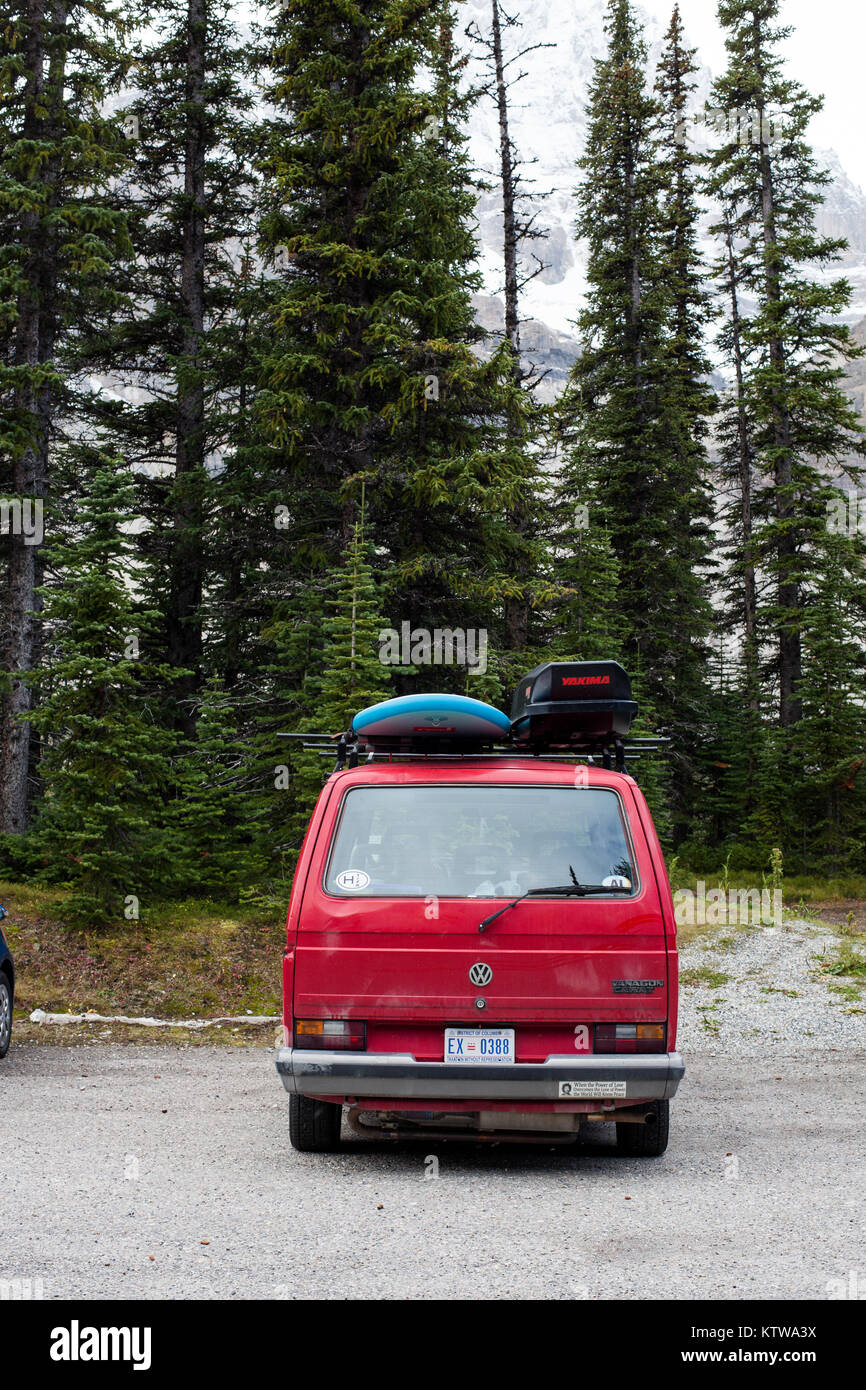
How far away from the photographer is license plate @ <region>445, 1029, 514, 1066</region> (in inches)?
219

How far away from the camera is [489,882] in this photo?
19.5ft

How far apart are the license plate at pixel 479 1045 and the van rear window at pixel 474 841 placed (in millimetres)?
680

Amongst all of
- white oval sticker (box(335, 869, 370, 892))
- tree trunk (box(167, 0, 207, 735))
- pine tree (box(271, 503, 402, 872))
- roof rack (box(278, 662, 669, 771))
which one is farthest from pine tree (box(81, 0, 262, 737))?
white oval sticker (box(335, 869, 370, 892))

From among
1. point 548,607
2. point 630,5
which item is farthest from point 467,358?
point 630,5

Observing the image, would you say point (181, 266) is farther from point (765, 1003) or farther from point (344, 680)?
point (765, 1003)

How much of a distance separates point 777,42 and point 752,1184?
116ft

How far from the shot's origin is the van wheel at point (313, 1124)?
20.1ft

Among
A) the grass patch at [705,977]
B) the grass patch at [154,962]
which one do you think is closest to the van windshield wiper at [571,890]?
the grass patch at [154,962]

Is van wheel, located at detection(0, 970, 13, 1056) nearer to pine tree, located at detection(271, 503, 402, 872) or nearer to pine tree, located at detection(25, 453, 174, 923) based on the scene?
pine tree, located at detection(25, 453, 174, 923)

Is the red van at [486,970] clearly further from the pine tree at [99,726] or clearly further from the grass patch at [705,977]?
the grass patch at [705,977]

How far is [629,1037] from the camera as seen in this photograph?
5.59 m

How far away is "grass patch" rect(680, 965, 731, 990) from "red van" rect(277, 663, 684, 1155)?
7.90 metres

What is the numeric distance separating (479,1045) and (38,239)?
1732cm
